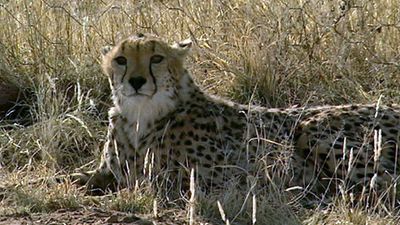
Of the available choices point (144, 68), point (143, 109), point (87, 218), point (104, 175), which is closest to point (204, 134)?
point (143, 109)

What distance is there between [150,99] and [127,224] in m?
0.76

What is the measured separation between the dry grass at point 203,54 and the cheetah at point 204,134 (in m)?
0.46

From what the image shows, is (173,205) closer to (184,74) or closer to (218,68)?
(184,74)

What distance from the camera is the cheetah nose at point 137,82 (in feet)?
13.8

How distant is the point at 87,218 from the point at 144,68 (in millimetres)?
763

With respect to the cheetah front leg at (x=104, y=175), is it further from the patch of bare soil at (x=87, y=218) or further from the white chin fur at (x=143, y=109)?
the patch of bare soil at (x=87, y=218)

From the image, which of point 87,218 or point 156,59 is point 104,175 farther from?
point 87,218

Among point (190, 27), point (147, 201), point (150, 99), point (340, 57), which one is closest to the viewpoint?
point (147, 201)

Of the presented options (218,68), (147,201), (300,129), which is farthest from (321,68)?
(147,201)

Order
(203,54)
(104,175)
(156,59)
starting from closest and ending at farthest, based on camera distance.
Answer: (156,59) < (104,175) < (203,54)

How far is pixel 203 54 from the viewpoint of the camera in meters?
5.58

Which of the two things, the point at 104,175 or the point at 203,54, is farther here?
the point at 203,54

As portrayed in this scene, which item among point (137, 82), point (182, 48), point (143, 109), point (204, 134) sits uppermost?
point (182, 48)

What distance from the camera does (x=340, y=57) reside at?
542cm
